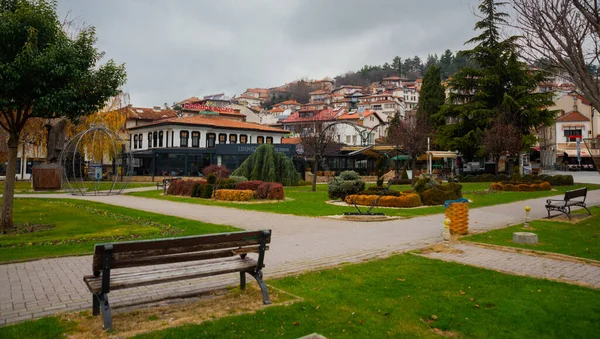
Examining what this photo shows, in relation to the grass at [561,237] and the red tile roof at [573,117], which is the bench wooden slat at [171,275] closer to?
the grass at [561,237]

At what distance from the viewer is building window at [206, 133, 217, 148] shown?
52.4 metres

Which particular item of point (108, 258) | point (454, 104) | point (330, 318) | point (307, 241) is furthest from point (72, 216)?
point (454, 104)

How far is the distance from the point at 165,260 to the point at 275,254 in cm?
364

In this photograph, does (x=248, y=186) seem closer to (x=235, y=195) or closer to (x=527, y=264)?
(x=235, y=195)

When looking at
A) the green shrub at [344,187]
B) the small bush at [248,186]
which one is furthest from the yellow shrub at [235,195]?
the green shrub at [344,187]

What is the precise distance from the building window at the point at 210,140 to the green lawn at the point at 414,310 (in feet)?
155

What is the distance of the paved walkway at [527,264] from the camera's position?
656 cm

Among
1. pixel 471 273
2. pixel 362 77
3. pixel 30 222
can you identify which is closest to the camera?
pixel 471 273

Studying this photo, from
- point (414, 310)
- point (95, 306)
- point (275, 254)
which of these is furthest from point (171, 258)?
point (275, 254)

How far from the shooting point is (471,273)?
6727 millimetres

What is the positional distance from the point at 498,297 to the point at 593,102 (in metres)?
5.65

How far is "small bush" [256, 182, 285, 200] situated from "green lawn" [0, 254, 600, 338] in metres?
14.6

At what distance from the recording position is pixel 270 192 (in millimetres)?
21219

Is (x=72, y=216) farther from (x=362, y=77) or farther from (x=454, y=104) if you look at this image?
(x=362, y=77)
